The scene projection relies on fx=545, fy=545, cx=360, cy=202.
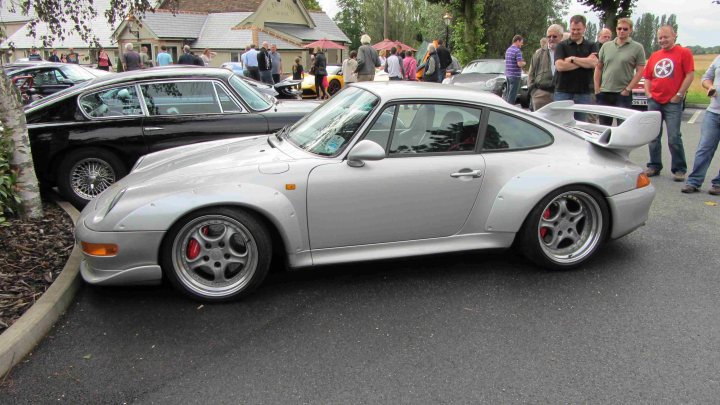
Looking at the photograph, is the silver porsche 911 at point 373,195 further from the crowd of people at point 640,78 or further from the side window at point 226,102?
the crowd of people at point 640,78

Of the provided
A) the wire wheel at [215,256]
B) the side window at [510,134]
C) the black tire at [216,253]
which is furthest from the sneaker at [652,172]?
the wire wheel at [215,256]

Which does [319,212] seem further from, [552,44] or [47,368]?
[552,44]

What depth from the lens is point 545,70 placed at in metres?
7.91

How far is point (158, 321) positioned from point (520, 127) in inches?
113

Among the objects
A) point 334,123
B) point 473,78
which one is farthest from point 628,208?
point 473,78

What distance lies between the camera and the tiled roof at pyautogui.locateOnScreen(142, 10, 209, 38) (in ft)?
138

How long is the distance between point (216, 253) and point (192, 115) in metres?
3.03

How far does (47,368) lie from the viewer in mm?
2916

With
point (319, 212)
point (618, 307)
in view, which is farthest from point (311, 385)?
point (618, 307)

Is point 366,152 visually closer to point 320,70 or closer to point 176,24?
point 320,70

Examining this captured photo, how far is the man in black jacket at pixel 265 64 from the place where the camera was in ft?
53.0

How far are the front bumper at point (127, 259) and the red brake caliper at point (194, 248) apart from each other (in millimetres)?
193

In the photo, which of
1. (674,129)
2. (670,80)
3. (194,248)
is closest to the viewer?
(194,248)

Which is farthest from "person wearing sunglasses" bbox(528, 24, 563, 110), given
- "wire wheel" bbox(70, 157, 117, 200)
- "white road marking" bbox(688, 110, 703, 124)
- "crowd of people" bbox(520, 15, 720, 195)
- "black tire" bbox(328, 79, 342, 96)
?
"black tire" bbox(328, 79, 342, 96)
